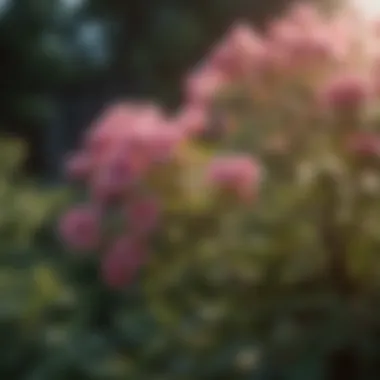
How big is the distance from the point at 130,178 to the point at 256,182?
29 cm

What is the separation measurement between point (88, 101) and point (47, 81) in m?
0.82

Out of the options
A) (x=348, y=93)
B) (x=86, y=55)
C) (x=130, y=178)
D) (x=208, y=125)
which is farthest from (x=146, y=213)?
(x=86, y=55)

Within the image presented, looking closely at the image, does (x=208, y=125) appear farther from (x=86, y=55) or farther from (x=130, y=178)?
(x=86, y=55)

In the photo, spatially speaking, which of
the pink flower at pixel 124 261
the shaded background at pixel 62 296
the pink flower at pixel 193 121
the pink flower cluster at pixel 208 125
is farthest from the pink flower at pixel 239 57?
the shaded background at pixel 62 296

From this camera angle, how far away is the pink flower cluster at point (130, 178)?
2.15 meters

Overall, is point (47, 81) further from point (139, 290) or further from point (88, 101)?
point (139, 290)

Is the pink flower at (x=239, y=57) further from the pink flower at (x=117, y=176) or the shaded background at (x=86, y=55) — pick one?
the shaded background at (x=86, y=55)

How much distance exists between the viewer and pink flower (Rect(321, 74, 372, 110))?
205 centimetres

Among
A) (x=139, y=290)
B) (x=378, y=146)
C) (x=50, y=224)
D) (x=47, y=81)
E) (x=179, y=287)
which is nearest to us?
(x=378, y=146)

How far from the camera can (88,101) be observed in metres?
8.83

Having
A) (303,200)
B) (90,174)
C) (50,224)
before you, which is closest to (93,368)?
(90,174)

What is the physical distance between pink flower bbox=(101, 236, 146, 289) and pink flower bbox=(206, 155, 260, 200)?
250mm

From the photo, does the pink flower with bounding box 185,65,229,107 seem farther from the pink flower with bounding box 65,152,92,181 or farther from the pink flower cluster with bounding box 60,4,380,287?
the pink flower with bounding box 65,152,92,181

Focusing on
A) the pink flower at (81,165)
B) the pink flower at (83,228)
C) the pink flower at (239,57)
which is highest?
the pink flower at (239,57)
